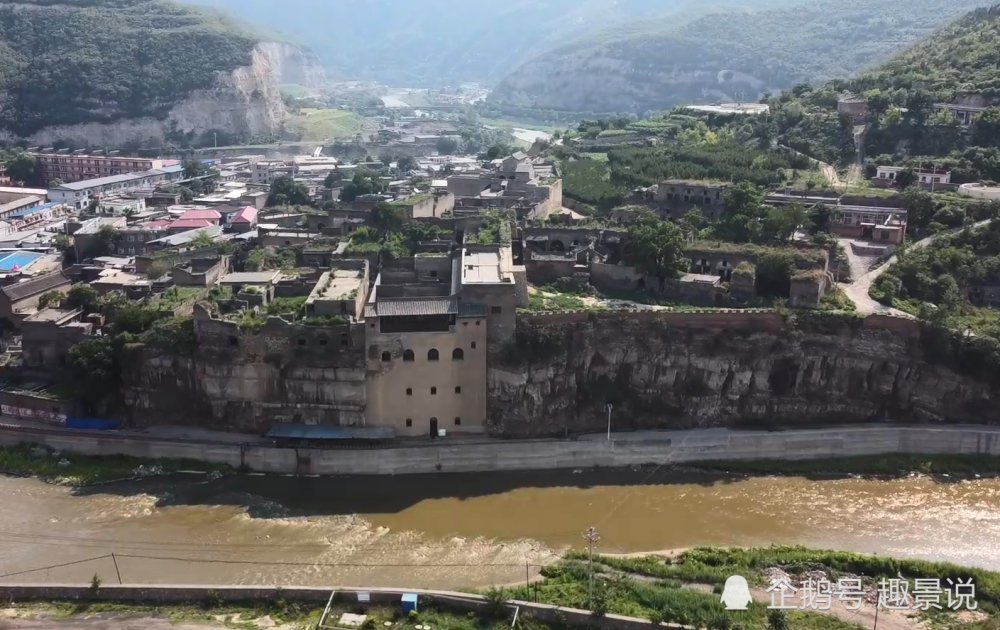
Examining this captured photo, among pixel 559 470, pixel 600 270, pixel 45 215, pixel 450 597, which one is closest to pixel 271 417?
pixel 559 470

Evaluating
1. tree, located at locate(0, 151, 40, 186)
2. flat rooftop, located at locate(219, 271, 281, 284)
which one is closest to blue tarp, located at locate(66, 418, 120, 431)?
flat rooftop, located at locate(219, 271, 281, 284)

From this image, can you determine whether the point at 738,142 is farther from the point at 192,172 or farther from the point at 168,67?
the point at 168,67

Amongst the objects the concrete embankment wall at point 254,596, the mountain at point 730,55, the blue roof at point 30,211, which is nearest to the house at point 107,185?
the blue roof at point 30,211

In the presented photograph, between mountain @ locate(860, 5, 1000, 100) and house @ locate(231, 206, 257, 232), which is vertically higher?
mountain @ locate(860, 5, 1000, 100)

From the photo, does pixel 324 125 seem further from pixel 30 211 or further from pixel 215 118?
pixel 30 211

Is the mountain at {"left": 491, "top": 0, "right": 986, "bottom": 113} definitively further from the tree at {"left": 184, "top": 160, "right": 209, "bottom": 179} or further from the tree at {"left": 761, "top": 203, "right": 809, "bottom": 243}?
the tree at {"left": 761, "top": 203, "right": 809, "bottom": 243}

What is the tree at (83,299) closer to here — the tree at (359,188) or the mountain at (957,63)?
the tree at (359,188)

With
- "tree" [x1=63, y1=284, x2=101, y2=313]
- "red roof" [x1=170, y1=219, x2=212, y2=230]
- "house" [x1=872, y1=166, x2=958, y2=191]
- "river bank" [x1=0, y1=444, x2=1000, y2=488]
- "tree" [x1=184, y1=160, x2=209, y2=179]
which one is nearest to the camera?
"river bank" [x1=0, y1=444, x2=1000, y2=488]
